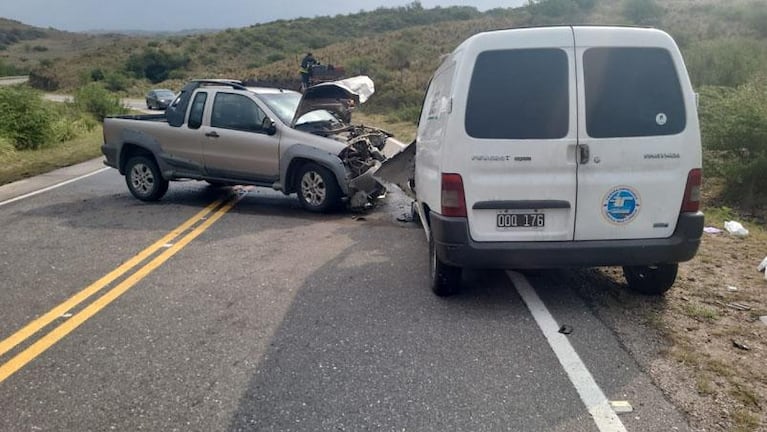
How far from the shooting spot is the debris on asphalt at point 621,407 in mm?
3494

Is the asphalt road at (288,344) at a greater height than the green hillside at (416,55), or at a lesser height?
lesser

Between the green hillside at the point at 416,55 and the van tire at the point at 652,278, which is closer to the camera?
the van tire at the point at 652,278

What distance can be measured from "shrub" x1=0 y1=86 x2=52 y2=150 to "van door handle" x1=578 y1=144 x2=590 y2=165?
17607mm

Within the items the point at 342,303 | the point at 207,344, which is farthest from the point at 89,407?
the point at 342,303

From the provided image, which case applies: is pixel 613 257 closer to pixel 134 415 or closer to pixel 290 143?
pixel 134 415

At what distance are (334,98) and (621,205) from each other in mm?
6208

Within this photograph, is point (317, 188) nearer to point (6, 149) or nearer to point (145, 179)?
point (145, 179)

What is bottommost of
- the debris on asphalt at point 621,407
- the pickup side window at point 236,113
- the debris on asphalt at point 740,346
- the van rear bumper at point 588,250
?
the debris on asphalt at point 740,346

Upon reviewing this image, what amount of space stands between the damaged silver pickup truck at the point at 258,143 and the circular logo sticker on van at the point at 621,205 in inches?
185

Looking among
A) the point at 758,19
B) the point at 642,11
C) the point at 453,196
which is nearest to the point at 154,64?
the point at 642,11

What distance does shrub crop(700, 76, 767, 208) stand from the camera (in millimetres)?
8938

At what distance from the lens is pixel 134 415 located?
3561 millimetres

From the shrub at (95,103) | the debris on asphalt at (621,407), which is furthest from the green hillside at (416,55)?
the shrub at (95,103)

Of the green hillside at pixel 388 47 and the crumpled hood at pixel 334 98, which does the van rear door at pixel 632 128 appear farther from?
the green hillside at pixel 388 47
